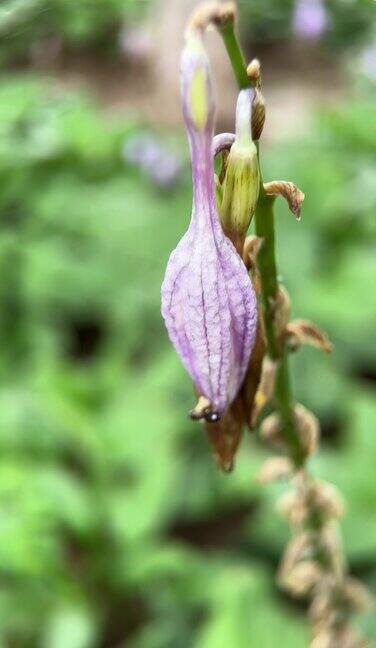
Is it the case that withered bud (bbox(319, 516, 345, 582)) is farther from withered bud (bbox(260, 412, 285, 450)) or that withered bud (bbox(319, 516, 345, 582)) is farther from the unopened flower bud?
the unopened flower bud

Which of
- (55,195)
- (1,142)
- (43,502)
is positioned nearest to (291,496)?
(1,142)

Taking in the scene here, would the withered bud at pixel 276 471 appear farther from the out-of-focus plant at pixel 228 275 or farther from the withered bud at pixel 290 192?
the withered bud at pixel 290 192

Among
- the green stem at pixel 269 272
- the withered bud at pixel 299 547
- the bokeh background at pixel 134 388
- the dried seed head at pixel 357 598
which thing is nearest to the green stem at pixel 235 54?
the green stem at pixel 269 272

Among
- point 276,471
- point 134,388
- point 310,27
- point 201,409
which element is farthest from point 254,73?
point 310,27

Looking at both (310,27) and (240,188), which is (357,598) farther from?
(310,27)

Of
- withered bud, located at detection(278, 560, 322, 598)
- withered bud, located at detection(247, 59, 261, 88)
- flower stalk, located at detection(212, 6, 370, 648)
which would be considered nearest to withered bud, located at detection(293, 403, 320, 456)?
flower stalk, located at detection(212, 6, 370, 648)

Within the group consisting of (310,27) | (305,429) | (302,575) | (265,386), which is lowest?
(302,575)
